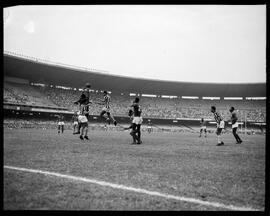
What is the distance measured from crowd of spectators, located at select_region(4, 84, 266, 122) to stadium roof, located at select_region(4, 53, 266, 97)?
1719 mm

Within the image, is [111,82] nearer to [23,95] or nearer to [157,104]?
[157,104]

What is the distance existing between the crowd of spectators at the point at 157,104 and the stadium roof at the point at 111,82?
172 centimetres

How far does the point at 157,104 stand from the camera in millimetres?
60531

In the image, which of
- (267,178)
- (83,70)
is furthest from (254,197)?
(83,70)

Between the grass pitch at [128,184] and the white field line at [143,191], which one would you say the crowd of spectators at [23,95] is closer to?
the grass pitch at [128,184]

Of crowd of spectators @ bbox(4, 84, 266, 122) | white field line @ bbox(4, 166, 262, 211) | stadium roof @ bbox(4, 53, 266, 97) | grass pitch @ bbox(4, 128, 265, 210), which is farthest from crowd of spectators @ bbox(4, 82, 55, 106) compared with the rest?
white field line @ bbox(4, 166, 262, 211)

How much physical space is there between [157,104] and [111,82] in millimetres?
12571

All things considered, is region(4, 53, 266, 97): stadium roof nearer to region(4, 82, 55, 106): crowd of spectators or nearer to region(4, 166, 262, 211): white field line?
region(4, 82, 55, 106): crowd of spectators

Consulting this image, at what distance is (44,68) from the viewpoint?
149 ft

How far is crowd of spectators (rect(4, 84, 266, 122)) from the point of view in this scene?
47.2 metres


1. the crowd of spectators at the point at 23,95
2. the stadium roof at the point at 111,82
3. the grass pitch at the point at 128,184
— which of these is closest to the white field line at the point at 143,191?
the grass pitch at the point at 128,184

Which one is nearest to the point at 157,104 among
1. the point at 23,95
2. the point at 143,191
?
the point at 23,95

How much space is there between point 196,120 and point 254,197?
52.5 metres

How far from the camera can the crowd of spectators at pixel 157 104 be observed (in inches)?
1857
